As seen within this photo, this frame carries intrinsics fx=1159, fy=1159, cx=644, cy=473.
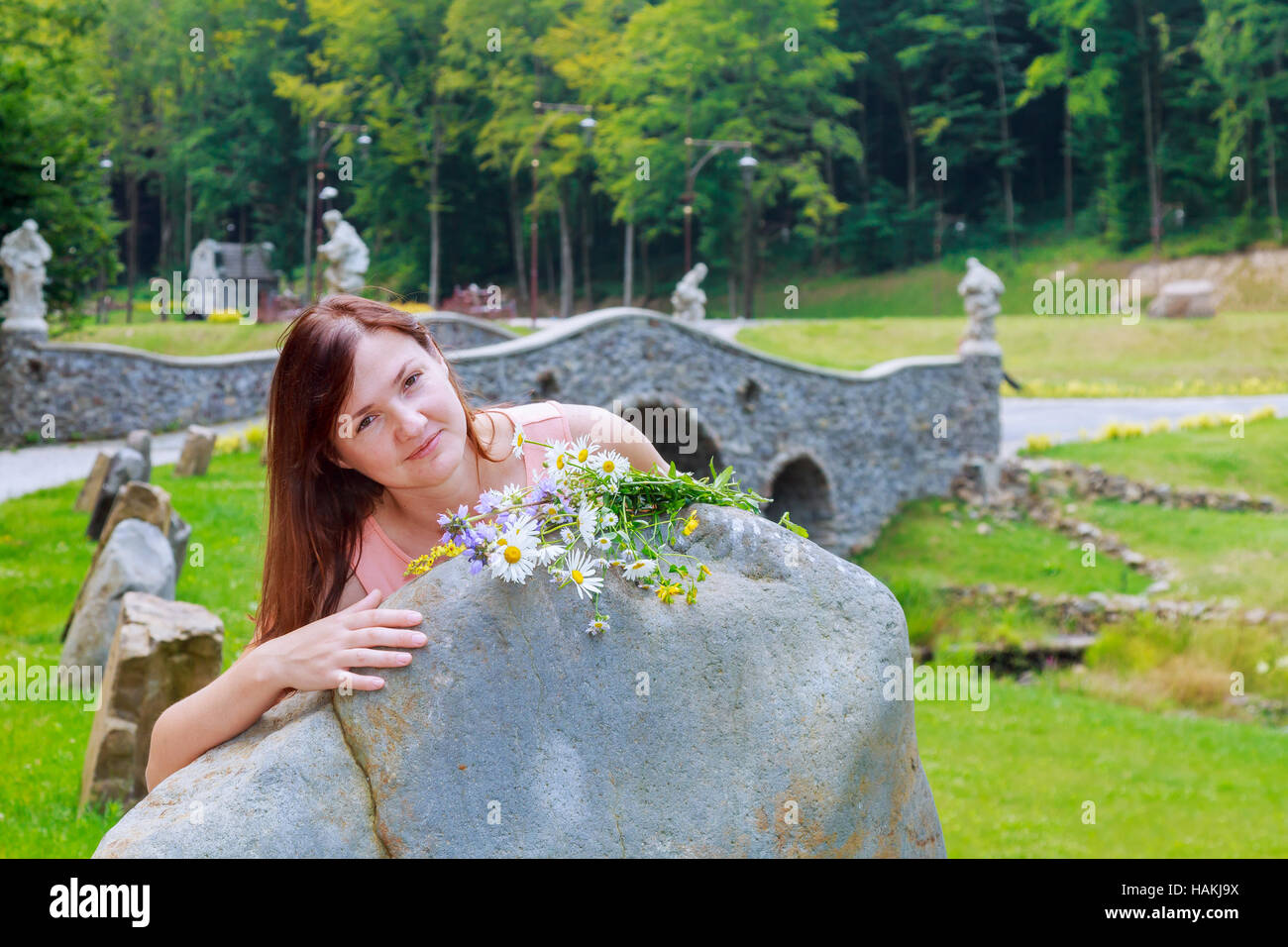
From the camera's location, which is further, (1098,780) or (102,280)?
(102,280)

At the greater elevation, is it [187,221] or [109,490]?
[187,221]

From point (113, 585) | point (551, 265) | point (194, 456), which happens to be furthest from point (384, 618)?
point (551, 265)

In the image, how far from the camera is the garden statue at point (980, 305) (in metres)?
23.7

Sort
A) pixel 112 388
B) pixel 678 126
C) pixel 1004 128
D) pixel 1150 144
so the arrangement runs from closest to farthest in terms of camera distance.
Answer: pixel 112 388 < pixel 1150 144 < pixel 678 126 < pixel 1004 128

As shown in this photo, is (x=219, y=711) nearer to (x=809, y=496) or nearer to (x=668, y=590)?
(x=668, y=590)

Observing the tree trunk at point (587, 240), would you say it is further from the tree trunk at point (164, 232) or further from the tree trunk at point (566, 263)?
the tree trunk at point (164, 232)

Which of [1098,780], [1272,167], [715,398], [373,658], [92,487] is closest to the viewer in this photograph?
[373,658]

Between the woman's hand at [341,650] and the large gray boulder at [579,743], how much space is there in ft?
0.14

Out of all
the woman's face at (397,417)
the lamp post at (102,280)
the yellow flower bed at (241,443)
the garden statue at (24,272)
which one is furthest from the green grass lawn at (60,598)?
the lamp post at (102,280)

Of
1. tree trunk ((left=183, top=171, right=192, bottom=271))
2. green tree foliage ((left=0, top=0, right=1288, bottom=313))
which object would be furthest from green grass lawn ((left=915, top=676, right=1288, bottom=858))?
tree trunk ((left=183, top=171, right=192, bottom=271))

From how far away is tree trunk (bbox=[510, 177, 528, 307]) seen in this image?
42.8 metres

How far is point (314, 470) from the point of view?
8.85ft

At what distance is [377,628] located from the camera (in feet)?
7.82

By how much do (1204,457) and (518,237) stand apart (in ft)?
89.0
